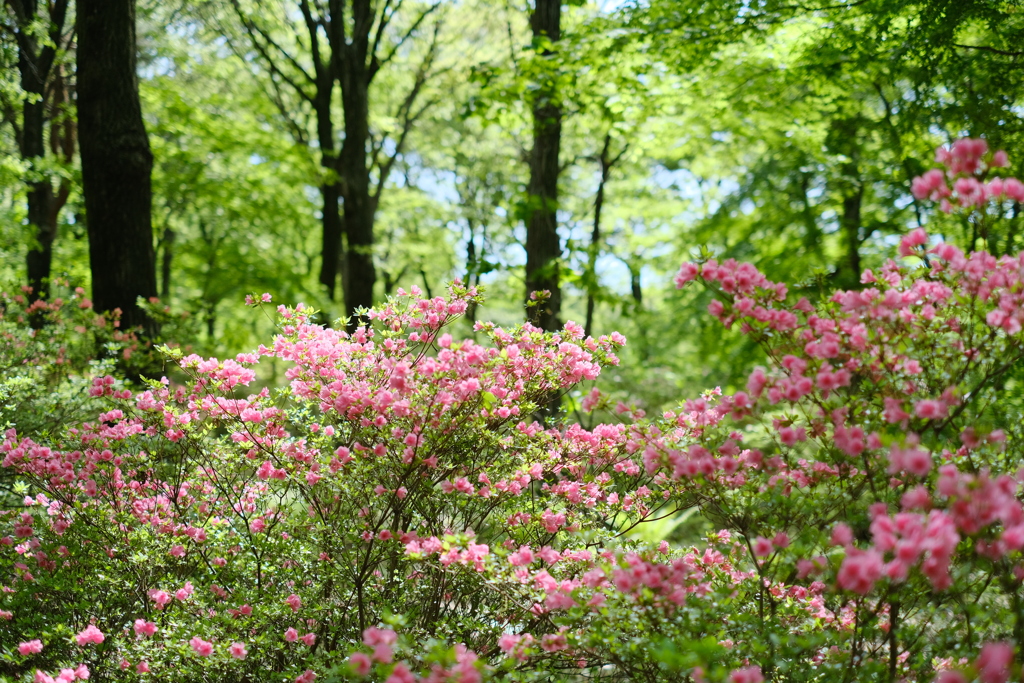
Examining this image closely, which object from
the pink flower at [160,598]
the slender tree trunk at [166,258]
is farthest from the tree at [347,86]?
the pink flower at [160,598]

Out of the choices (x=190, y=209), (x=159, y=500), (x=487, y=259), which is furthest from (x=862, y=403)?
(x=190, y=209)

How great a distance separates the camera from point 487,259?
568 centimetres

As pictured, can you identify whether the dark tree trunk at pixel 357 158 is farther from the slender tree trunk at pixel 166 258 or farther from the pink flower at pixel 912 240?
the pink flower at pixel 912 240

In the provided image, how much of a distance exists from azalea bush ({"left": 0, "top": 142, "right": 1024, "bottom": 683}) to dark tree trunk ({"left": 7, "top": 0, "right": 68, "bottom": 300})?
671 centimetres

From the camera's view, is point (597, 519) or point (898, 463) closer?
point (898, 463)

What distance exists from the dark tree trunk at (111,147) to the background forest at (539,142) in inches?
9.6

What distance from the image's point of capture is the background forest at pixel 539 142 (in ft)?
18.5

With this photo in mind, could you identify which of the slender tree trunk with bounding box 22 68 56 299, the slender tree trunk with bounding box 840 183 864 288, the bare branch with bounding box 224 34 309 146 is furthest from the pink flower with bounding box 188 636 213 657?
the bare branch with bounding box 224 34 309 146

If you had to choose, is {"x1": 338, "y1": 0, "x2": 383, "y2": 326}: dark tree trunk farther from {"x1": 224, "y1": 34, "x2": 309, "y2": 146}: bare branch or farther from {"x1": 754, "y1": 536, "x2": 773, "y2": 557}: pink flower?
{"x1": 754, "y1": 536, "x2": 773, "y2": 557}: pink flower

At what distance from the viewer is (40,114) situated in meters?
9.83

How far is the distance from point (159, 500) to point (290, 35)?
43.3 ft

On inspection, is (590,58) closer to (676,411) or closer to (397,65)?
(676,411)

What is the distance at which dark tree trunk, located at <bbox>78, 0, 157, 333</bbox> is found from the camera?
566cm

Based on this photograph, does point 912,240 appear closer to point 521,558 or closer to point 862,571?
point 862,571
